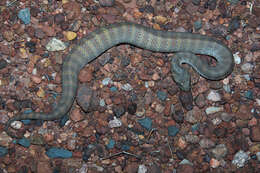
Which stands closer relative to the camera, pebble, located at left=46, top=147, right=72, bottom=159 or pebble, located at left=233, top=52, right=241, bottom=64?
pebble, located at left=46, top=147, right=72, bottom=159

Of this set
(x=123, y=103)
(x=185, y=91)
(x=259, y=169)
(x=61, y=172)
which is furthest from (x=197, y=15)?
(x=61, y=172)

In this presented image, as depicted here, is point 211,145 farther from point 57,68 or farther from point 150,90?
point 57,68

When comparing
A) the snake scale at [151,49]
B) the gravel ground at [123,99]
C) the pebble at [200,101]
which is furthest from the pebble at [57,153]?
the pebble at [200,101]

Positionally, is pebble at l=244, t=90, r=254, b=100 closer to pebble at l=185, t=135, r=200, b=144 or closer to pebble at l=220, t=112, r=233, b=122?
pebble at l=220, t=112, r=233, b=122

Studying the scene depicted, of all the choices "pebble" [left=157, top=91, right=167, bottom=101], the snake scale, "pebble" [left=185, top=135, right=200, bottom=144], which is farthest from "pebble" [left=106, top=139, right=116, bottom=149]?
"pebble" [left=185, top=135, right=200, bottom=144]

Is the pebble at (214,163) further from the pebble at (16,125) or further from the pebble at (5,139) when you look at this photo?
the pebble at (5,139)
